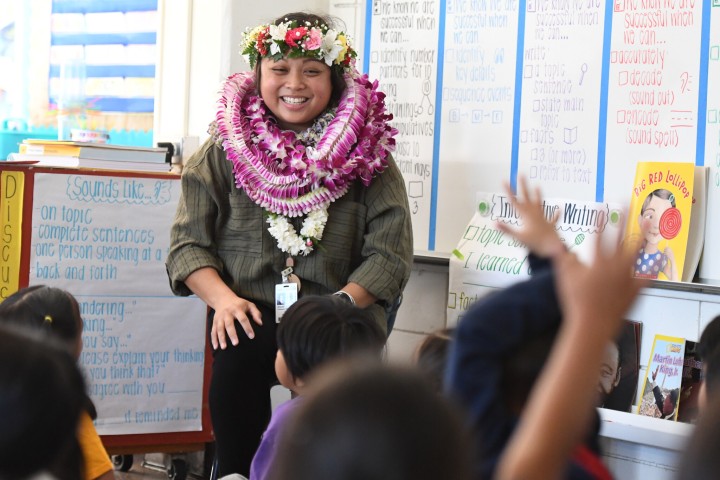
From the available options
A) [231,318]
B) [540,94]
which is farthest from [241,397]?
[540,94]

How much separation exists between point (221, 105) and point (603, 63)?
3.70 ft

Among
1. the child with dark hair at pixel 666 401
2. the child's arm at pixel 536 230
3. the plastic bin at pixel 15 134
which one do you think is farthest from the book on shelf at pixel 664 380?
the plastic bin at pixel 15 134

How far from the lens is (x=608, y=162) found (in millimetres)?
2980

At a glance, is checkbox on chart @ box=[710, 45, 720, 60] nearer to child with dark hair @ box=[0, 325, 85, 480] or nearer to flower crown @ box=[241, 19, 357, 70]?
flower crown @ box=[241, 19, 357, 70]

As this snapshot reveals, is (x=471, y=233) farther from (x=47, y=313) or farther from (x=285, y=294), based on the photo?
(x=47, y=313)

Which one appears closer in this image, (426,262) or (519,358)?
(519,358)

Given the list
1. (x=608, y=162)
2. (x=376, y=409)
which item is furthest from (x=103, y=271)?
(x=376, y=409)

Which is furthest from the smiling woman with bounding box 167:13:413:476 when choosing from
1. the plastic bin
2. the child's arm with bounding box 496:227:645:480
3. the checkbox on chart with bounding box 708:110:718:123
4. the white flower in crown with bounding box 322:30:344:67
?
the plastic bin

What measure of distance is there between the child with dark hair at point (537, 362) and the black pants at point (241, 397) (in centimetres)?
150

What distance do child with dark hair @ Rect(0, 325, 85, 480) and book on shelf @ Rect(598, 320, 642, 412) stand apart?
1916 millimetres

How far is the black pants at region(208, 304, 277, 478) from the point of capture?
8.43ft

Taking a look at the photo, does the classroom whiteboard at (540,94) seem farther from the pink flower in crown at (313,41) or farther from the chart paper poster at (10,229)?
the chart paper poster at (10,229)

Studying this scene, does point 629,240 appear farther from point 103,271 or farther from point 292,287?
point 103,271

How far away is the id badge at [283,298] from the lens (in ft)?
8.55
